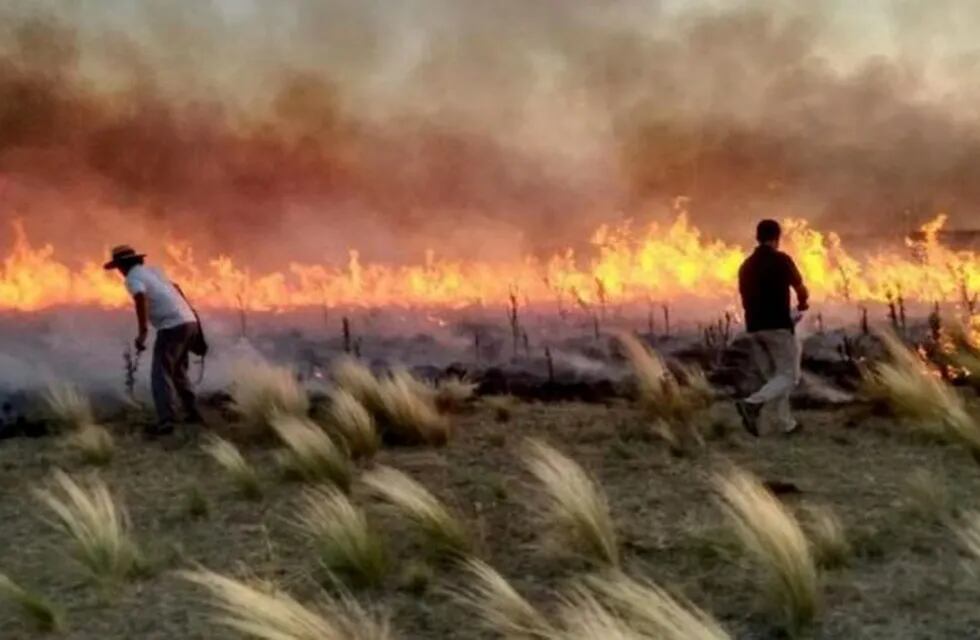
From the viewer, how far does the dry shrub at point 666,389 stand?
1121 centimetres

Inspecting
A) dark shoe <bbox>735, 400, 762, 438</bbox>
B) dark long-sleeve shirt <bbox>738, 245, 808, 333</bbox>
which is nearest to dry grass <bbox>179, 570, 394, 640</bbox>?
dark shoe <bbox>735, 400, 762, 438</bbox>

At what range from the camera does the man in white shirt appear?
1144 cm

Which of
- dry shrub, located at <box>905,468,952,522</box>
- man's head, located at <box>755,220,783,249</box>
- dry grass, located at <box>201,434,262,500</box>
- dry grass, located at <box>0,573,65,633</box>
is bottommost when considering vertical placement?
dry grass, located at <box>0,573,65,633</box>

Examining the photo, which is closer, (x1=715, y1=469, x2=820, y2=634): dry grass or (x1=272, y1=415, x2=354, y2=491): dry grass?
(x1=715, y1=469, x2=820, y2=634): dry grass

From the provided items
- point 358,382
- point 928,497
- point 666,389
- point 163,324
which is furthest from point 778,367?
point 163,324

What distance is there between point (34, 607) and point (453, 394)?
673 cm

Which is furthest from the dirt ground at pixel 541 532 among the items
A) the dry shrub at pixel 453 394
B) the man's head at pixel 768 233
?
the man's head at pixel 768 233

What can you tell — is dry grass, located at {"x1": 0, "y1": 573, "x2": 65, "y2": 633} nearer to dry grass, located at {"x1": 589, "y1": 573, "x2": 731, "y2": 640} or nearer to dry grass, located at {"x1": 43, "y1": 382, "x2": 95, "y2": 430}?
dry grass, located at {"x1": 589, "y1": 573, "x2": 731, "y2": 640}

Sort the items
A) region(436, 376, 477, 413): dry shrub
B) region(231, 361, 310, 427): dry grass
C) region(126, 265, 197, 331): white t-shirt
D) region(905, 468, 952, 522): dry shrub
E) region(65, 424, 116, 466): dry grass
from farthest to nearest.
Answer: region(436, 376, 477, 413): dry shrub, region(231, 361, 310, 427): dry grass, region(126, 265, 197, 331): white t-shirt, region(65, 424, 116, 466): dry grass, region(905, 468, 952, 522): dry shrub

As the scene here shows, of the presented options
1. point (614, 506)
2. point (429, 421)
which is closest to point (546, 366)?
point (429, 421)

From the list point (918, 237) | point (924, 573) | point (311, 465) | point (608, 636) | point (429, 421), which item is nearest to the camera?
point (608, 636)

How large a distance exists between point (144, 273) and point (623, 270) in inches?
478

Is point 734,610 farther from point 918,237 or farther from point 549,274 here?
point 918,237

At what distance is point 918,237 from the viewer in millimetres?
26953
